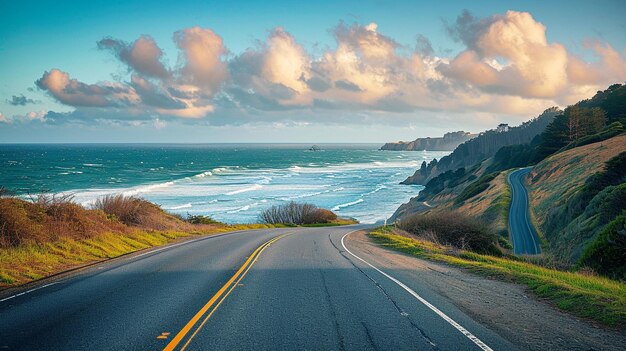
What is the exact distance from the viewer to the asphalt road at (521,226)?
121ft

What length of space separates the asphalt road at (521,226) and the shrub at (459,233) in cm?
960

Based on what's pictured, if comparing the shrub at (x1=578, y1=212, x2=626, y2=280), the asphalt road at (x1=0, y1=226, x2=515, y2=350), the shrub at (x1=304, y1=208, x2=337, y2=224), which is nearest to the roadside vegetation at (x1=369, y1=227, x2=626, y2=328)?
the asphalt road at (x1=0, y1=226, x2=515, y2=350)

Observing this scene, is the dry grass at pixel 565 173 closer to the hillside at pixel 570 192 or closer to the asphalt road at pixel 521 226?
the hillside at pixel 570 192

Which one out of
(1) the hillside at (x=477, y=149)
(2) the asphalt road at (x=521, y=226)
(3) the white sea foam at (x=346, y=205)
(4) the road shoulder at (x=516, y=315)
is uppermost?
(1) the hillside at (x=477, y=149)

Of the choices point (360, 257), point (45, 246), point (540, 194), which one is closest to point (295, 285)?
point (360, 257)

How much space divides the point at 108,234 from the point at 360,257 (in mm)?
10067

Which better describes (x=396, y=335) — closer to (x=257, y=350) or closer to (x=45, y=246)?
(x=257, y=350)

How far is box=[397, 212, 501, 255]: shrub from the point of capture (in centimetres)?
2486

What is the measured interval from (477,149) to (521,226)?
99.0m

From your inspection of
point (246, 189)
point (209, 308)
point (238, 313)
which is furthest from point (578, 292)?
point (246, 189)

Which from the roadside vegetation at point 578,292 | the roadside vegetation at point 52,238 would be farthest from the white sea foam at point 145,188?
the roadside vegetation at point 578,292

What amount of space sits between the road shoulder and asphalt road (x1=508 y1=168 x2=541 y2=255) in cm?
2660

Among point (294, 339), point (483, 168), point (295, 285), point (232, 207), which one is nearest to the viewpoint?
point (294, 339)

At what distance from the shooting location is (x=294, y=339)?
5691 mm
